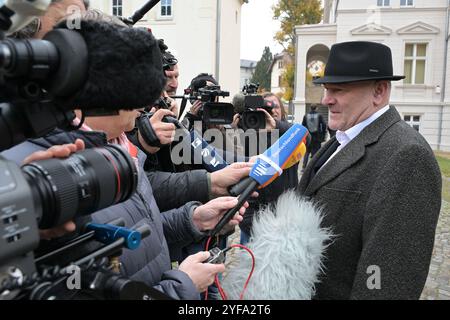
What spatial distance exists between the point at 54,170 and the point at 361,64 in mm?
1463

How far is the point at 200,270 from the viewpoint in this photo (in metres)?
1.45

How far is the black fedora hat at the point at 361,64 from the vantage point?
6.14 ft

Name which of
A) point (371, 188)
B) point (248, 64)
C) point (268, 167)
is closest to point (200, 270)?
point (268, 167)

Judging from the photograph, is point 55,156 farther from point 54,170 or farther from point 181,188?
point 181,188

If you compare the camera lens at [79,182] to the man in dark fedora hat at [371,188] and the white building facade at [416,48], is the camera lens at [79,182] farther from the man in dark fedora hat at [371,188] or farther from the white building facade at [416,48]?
the white building facade at [416,48]

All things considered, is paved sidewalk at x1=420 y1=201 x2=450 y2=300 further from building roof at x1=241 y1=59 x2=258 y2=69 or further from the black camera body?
building roof at x1=241 y1=59 x2=258 y2=69

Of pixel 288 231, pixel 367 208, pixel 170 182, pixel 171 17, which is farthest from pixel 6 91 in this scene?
pixel 171 17

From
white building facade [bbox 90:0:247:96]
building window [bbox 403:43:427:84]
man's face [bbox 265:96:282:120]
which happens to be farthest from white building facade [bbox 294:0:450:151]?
man's face [bbox 265:96:282:120]

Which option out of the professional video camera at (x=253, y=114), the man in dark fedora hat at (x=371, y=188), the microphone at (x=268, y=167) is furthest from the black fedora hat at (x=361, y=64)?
the professional video camera at (x=253, y=114)

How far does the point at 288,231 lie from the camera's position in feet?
5.05

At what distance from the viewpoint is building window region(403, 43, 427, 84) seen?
19.2 meters

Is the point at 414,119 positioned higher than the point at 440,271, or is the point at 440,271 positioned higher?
the point at 414,119

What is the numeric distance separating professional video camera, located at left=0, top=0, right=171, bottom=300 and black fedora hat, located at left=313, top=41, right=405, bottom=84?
114 cm
